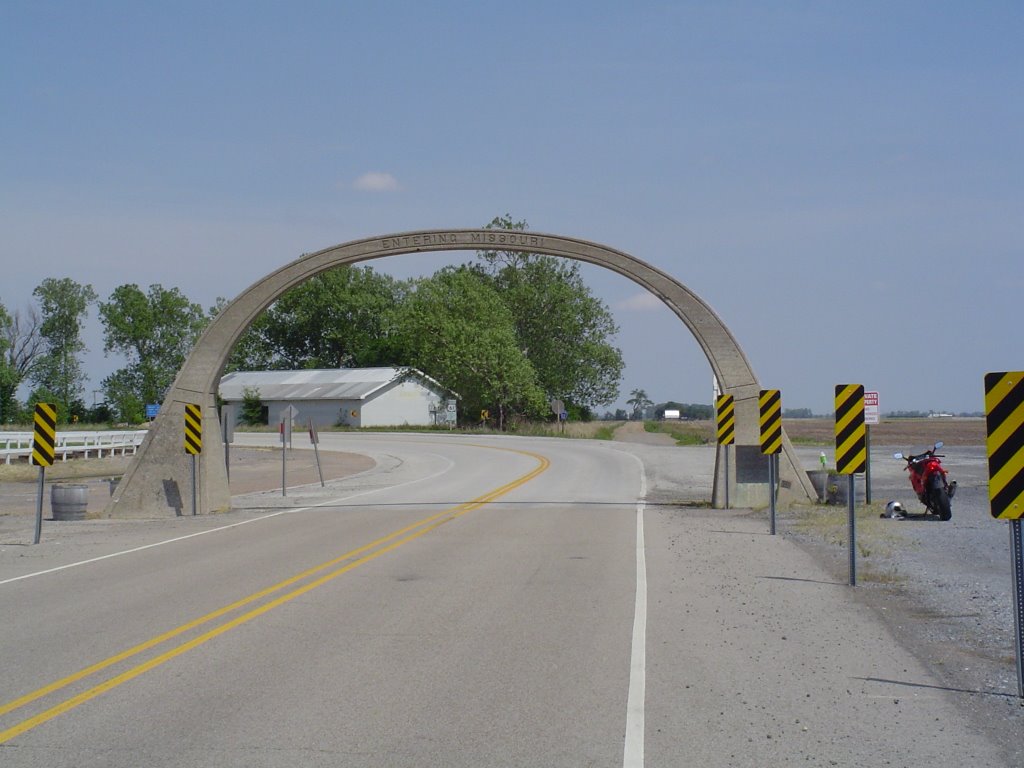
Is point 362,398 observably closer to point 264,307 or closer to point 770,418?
point 264,307

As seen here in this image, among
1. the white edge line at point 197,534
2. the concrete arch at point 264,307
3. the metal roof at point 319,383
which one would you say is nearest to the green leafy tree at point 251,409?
the metal roof at point 319,383

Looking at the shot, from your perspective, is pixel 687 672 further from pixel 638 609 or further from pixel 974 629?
pixel 974 629

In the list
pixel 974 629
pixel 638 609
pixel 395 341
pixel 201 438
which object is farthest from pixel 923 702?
pixel 395 341

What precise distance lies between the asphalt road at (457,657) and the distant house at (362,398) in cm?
6888

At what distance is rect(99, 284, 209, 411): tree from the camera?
10300 cm

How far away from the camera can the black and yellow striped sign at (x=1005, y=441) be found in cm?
Answer: 799

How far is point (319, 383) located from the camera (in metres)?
93.9

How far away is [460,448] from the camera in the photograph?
180ft

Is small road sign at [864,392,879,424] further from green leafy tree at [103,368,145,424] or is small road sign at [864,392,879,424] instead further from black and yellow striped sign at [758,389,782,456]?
green leafy tree at [103,368,145,424]

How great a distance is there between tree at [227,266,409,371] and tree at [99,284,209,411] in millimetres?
10987

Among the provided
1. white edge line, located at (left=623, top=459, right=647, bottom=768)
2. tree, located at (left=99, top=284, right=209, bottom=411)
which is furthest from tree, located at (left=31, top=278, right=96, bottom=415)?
white edge line, located at (left=623, top=459, right=647, bottom=768)

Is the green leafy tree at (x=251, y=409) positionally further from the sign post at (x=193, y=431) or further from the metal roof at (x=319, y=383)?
the sign post at (x=193, y=431)

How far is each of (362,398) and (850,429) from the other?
242 ft

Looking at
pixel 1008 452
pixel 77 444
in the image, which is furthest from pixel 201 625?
pixel 77 444
